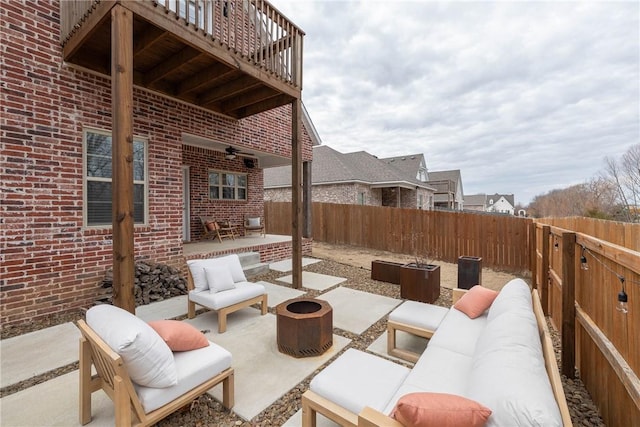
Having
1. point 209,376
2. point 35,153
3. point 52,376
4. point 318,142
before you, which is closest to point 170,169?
point 35,153

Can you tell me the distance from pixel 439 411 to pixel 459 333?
1621mm

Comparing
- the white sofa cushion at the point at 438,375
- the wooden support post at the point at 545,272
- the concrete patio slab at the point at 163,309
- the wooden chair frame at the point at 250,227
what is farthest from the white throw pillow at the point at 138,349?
the wooden chair frame at the point at 250,227

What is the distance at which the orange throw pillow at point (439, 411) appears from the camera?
106 cm

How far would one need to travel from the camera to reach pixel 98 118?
453 cm

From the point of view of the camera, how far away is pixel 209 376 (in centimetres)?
205

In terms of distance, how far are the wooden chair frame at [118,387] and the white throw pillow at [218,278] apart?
69.6 inches

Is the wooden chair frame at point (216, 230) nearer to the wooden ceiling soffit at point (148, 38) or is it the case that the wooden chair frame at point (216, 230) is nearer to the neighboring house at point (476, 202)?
the wooden ceiling soffit at point (148, 38)

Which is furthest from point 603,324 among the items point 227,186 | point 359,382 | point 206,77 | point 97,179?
point 227,186

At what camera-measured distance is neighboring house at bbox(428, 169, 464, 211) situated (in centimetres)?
2592

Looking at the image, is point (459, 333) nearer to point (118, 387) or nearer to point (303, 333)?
point (303, 333)

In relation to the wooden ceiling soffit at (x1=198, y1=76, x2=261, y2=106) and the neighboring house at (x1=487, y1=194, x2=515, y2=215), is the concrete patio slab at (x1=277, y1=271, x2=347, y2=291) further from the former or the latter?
the neighboring house at (x1=487, y1=194, x2=515, y2=215)

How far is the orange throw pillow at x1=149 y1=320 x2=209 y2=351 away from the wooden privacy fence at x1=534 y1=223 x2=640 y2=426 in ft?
9.65

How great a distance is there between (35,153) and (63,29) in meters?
1.94

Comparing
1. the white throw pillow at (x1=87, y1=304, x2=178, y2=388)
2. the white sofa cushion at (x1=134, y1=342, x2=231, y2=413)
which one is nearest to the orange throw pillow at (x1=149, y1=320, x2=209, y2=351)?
the white sofa cushion at (x1=134, y1=342, x2=231, y2=413)
